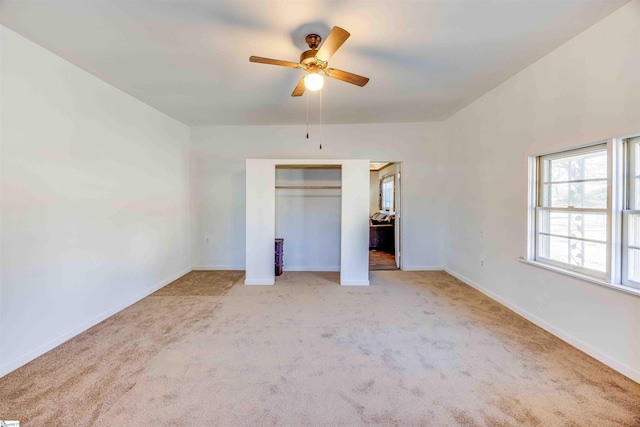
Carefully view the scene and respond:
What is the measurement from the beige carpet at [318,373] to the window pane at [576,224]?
1.04 meters

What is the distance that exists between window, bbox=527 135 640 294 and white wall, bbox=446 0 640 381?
12 cm

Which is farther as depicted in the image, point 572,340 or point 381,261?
point 381,261

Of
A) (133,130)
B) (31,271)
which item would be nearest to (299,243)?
(133,130)

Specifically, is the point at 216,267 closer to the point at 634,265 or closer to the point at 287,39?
the point at 287,39

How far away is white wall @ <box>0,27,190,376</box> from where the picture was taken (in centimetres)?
211

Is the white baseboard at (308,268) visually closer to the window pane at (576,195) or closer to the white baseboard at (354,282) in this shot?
the white baseboard at (354,282)

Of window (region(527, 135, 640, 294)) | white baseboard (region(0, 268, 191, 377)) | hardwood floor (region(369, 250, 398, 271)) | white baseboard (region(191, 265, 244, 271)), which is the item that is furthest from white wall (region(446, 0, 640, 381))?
white baseboard (region(0, 268, 191, 377))

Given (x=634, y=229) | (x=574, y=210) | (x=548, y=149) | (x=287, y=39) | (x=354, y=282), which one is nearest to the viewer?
(x=634, y=229)

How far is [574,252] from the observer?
8.21 ft

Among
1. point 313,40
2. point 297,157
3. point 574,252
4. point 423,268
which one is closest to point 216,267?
point 297,157

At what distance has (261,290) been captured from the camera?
3.88 metres

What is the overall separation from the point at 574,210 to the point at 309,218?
3.73 m

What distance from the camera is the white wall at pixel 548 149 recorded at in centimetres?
197

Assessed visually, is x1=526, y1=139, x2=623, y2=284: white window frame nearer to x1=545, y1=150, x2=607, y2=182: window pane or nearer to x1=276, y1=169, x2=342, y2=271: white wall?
x1=545, y1=150, x2=607, y2=182: window pane
